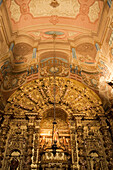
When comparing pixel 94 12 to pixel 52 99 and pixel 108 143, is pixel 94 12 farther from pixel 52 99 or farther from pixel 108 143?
pixel 108 143

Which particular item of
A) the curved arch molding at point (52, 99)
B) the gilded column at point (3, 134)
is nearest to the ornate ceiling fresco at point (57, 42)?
the curved arch molding at point (52, 99)

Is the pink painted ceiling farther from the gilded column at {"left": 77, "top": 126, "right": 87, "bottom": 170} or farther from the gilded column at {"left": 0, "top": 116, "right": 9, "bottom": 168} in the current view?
the gilded column at {"left": 77, "top": 126, "right": 87, "bottom": 170}

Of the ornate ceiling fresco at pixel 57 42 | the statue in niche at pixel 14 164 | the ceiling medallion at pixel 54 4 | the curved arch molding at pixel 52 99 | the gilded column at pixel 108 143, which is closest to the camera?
the statue in niche at pixel 14 164

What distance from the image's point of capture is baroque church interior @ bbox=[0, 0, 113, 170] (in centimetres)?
810

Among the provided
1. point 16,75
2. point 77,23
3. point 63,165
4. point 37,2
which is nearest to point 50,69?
point 16,75

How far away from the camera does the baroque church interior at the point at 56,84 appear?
8102 mm

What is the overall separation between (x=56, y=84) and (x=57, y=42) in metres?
2.68

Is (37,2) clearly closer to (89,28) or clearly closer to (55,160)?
(89,28)

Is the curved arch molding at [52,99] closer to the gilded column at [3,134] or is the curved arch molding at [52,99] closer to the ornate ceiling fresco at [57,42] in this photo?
the ornate ceiling fresco at [57,42]

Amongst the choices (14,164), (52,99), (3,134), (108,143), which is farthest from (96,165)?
(3,134)

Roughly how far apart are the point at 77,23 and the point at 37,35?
2442mm

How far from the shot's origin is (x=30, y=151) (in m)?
8.08

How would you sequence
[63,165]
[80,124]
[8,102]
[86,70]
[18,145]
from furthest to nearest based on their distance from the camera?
[86,70] → [8,102] → [80,124] → [18,145] → [63,165]

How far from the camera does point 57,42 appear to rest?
998 centimetres
